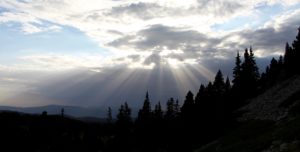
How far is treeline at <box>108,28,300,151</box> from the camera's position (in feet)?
232

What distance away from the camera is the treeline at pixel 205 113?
→ 232 ft

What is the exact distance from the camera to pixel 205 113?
244 ft

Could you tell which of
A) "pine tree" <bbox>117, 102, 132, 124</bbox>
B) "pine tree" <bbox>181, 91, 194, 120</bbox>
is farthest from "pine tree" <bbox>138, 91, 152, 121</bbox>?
"pine tree" <bbox>181, 91, 194, 120</bbox>

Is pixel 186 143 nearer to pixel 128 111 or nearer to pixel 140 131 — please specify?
pixel 140 131

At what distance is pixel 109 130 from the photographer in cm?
17862

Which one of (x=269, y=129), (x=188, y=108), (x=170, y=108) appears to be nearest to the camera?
(x=269, y=129)

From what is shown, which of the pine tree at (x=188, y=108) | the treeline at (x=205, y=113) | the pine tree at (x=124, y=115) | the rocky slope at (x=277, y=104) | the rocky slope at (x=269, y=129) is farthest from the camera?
the pine tree at (x=124, y=115)

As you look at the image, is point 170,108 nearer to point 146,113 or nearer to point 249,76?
point 146,113

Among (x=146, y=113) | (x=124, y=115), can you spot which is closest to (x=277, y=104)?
(x=146, y=113)

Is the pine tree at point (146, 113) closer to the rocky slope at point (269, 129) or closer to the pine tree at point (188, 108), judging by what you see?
the pine tree at point (188, 108)

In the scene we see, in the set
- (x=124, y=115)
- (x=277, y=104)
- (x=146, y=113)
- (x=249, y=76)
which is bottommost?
(x=124, y=115)

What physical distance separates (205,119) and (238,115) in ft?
22.8

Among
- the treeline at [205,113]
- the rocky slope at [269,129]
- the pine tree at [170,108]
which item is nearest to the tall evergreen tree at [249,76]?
the treeline at [205,113]

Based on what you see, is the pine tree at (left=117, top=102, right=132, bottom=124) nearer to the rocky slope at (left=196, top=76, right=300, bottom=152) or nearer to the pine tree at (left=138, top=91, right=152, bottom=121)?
the pine tree at (left=138, top=91, right=152, bottom=121)
